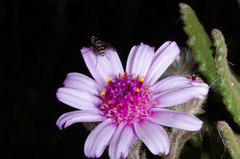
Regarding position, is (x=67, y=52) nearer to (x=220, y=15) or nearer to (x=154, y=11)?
(x=154, y=11)

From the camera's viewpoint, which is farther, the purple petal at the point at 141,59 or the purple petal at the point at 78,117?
the purple petal at the point at 141,59

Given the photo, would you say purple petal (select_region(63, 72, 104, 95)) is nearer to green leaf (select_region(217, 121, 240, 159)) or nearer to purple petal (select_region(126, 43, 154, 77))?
purple petal (select_region(126, 43, 154, 77))

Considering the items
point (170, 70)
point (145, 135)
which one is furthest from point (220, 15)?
point (145, 135)

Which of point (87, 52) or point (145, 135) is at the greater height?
point (87, 52)

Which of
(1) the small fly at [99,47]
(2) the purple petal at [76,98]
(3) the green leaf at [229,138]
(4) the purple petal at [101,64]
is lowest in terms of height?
(3) the green leaf at [229,138]

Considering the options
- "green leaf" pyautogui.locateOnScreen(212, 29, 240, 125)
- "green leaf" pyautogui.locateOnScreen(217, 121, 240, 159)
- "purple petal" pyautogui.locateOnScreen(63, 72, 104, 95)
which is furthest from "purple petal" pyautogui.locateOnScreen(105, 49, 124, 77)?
"green leaf" pyautogui.locateOnScreen(217, 121, 240, 159)

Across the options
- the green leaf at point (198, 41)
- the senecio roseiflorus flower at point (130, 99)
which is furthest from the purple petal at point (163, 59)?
the green leaf at point (198, 41)

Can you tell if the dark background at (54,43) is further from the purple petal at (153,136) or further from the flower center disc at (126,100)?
the purple petal at (153,136)
